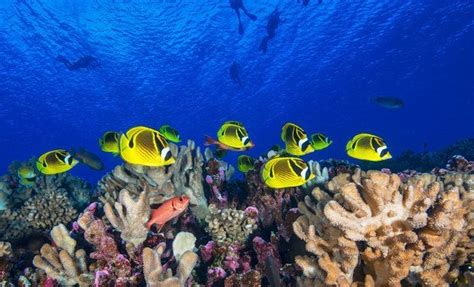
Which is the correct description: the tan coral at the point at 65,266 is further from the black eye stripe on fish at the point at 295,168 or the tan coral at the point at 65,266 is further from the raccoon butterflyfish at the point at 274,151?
the raccoon butterflyfish at the point at 274,151

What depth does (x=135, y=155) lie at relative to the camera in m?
2.97

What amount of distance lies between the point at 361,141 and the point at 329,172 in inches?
48.6

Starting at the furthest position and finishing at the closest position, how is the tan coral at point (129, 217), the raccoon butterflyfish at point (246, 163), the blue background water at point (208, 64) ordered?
1. the blue background water at point (208, 64)
2. the raccoon butterflyfish at point (246, 163)
3. the tan coral at point (129, 217)

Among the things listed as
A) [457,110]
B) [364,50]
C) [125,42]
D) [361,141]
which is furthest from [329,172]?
[457,110]

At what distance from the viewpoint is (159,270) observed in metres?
2.91

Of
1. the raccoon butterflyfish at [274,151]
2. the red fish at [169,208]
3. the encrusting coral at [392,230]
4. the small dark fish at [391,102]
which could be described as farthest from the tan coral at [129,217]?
the small dark fish at [391,102]

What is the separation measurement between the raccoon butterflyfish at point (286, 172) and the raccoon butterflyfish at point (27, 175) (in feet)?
18.4

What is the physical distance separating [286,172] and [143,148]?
4.92 feet

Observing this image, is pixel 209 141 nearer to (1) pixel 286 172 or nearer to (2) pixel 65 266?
(1) pixel 286 172

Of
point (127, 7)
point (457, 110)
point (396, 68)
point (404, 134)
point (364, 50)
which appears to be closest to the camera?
point (127, 7)

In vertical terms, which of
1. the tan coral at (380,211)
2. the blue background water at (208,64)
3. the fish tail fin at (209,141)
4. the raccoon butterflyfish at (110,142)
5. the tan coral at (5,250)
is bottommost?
the tan coral at (380,211)

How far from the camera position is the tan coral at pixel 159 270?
9.20 ft

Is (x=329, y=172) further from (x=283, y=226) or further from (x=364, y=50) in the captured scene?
(x=364, y=50)

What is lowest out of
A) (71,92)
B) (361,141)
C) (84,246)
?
(84,246)
